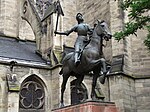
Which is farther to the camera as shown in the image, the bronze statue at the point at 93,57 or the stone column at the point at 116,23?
the stone column at the point at 116,23

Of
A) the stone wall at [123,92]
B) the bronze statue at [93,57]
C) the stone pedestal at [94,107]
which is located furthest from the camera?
the stone wall at [123,92]

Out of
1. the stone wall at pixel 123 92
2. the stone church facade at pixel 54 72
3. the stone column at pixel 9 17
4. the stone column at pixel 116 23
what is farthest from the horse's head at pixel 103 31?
the stone column at pixel 9 17

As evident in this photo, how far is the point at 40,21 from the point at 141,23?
9.03 m

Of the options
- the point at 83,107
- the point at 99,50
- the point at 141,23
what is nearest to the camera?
the point at 83,107

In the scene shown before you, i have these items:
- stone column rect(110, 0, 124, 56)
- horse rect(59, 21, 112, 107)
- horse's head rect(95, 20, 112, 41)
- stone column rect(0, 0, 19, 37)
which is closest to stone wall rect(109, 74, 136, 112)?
stone column rect(110, 0, 124, 56)

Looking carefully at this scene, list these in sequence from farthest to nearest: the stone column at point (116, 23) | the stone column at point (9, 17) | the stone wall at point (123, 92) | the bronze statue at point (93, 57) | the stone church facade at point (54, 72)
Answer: the stone column at point (9, 17) < the stone column at point (116, 23) < the stone wall at point (123, 92) < the stone church facade at point (54, 72) < the bronze statue at point (93, 57)

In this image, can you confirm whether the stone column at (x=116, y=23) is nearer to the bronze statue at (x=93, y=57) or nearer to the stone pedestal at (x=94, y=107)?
the bronze statue at (x=93, y=57)

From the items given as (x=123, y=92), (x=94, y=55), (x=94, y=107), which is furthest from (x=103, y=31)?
(x=123, y=92)

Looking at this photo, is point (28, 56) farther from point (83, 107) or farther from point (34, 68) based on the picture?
point (83, 107)

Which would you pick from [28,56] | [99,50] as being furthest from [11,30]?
[99,50]

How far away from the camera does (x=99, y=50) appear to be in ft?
25.2

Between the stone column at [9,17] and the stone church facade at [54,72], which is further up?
the stone column at [9,17]

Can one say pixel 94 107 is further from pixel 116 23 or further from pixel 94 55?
pixel 116 23

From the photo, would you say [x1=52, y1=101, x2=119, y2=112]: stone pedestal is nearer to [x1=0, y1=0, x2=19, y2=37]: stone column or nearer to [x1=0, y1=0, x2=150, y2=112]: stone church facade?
[x1=0, y1=0, x2=150, y2=112]: stone church facade
